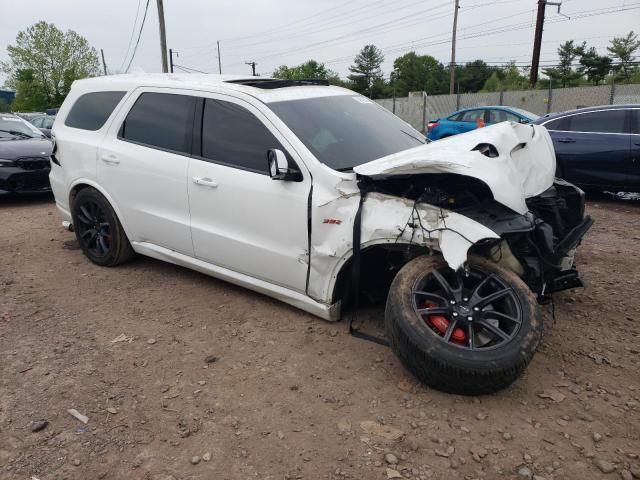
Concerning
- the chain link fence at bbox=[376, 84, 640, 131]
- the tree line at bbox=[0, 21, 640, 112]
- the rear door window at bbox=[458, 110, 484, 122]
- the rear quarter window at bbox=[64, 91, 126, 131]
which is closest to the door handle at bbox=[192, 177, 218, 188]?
the rear quarter window at bbox=[64, 91, 126, 131]

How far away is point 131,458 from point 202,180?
210 centimetres

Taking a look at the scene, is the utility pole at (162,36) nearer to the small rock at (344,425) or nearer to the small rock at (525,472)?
the small rock at (344,425)

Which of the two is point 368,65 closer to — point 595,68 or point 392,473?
point 595,68

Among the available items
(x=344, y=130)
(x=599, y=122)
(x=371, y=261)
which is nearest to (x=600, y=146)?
(x=599, y=122)

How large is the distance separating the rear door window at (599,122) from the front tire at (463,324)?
5870mm

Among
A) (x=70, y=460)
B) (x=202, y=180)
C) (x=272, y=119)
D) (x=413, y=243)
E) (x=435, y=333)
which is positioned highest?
(x=272, y=119)

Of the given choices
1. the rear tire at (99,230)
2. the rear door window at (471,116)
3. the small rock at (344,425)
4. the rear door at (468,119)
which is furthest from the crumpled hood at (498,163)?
the rear door window at (471,116)

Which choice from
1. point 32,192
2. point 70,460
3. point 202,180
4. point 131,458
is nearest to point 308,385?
point 131,458

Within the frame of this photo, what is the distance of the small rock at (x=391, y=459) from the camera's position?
249 cm

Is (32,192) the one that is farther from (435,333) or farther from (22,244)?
(435,333)

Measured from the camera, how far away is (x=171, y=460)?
2547mm

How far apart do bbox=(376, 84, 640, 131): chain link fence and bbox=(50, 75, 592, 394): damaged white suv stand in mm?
13031

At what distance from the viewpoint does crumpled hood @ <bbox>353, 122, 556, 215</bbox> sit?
3072mm

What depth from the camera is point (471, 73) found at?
227 ft
